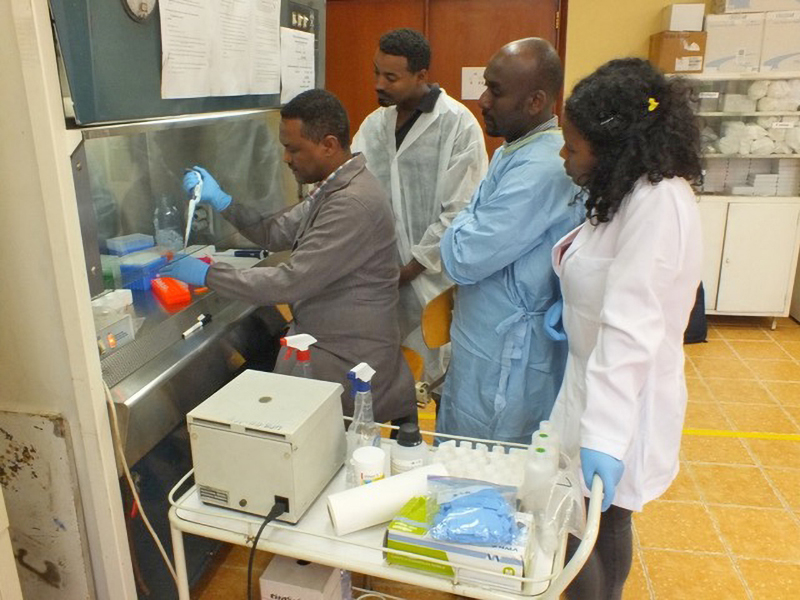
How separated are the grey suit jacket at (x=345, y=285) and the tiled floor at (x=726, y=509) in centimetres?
66

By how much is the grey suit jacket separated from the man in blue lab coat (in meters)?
0.17

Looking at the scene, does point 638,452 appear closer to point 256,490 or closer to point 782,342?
point 256,490

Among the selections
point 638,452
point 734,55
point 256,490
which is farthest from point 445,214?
point 734,55

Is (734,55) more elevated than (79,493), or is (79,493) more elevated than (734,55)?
(734,55)

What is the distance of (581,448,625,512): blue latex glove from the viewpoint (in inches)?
41.3

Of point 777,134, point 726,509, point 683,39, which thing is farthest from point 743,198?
point 726,509

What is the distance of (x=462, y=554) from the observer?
93cm

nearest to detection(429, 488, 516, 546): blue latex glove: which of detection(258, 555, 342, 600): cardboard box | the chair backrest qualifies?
detection(258, 555, 342, 600): cardboard box

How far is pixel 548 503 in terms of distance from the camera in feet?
3.47

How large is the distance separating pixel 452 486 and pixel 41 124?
878 millimetres

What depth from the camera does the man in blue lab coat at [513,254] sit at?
55.0 inches

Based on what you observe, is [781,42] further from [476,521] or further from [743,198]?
[476,521]

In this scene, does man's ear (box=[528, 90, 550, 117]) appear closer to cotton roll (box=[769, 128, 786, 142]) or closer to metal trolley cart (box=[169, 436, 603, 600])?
metal trolley cart (box=[169, 436, 603, 600])

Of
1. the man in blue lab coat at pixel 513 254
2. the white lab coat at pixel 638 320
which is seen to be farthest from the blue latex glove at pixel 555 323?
the white lab coat at pixel 638 320
